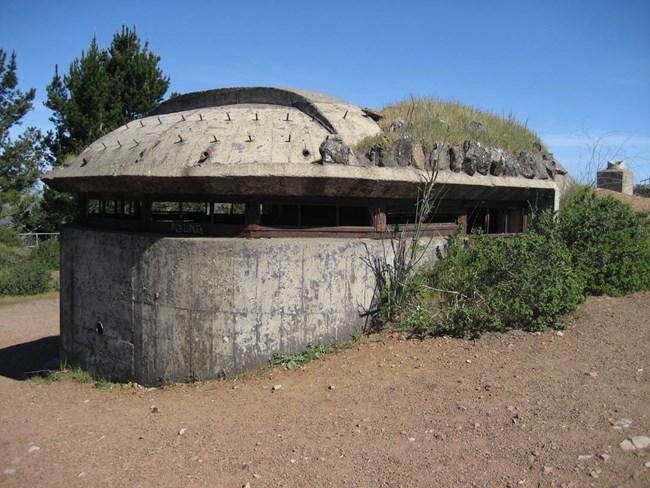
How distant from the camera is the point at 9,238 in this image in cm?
2067

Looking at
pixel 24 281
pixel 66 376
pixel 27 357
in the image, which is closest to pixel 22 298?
pixel 24 281

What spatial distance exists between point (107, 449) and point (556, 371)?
383 cm

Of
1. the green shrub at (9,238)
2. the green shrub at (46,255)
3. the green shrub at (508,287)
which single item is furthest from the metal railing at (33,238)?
the green shrub at (508,287)

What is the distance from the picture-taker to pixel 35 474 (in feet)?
13.4

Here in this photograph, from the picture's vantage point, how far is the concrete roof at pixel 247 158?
5523 mm

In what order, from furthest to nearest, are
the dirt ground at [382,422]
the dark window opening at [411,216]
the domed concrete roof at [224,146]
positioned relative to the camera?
the dark window opening at [411,216]
the domed concrete roof at [224,146]
the dirt ground at [382,422]

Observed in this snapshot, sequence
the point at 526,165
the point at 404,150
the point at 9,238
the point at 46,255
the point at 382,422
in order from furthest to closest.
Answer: the point at 9,238
the point at 46,255
the point at 526,165
the point at 404,150
the point at 382,422

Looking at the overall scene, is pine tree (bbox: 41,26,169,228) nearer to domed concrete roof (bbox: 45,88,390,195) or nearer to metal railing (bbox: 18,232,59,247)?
metal railing (bbox: 18,232,59,247)

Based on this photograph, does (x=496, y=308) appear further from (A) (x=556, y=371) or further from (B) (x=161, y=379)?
(B) (x=161, y=379)

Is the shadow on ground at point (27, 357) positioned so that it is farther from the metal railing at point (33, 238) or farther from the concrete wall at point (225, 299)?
the metal railing at point (33, 238)

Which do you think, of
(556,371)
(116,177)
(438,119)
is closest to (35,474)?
(116,177)

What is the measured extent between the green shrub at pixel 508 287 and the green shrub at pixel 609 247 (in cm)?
100

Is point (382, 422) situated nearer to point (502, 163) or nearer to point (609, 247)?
point (502, 163)

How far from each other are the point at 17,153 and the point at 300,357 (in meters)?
22.1
